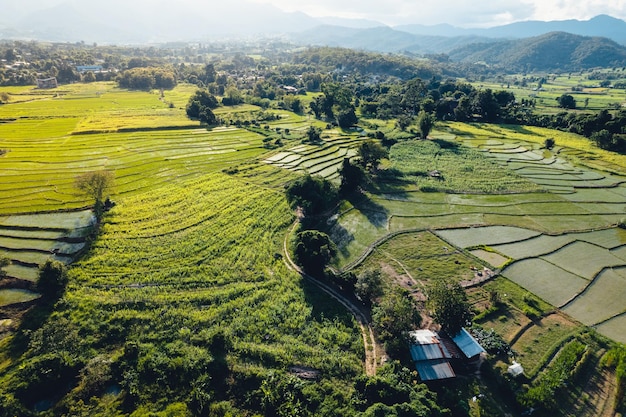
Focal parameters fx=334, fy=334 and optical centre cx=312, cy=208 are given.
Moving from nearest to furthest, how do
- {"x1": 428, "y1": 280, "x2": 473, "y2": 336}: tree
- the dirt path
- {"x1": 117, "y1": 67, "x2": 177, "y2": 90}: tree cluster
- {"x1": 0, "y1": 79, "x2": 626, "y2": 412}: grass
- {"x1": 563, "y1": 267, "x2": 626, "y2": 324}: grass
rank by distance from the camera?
the dirt path
{"x1": 428, "y1": 280, "x2": 473, "y2": 336}: tree
{"x1": 0, "y1": 79, "x2": 626, "y2": 412}: grass
{"x1": 563, "y1": 267, "x2": 626, "y2": 324}: grass
{"x1": 117, "y1": 67, "x2": 177, "y2": 90}: tree cluster

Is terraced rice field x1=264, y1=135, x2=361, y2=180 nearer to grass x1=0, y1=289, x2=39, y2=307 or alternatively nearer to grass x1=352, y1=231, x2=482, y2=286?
grass x1=352, y1=231, x2=482, y2=286

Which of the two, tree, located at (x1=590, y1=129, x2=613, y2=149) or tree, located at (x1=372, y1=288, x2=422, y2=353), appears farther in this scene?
tree, located at (x1=590, y1=129, x2=613, y2=149)

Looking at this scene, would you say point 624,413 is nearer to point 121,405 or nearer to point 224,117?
point 121,405

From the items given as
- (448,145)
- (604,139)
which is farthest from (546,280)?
(604,139)

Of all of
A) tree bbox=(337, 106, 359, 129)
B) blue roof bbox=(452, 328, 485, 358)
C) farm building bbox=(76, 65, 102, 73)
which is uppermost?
farm building bbox=(76, 65, 102, 73)

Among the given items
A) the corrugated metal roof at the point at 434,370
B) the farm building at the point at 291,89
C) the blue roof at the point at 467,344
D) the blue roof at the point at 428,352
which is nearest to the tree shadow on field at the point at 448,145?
the blue roof at the point at 467,344

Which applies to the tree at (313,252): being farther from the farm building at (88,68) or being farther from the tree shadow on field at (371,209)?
the farm building at (88,68)

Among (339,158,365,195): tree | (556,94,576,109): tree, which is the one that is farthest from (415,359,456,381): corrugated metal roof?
(556,94,576,109): tree

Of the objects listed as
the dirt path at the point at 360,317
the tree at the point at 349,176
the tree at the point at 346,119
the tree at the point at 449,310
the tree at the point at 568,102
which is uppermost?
the tree at the point at 568,102
